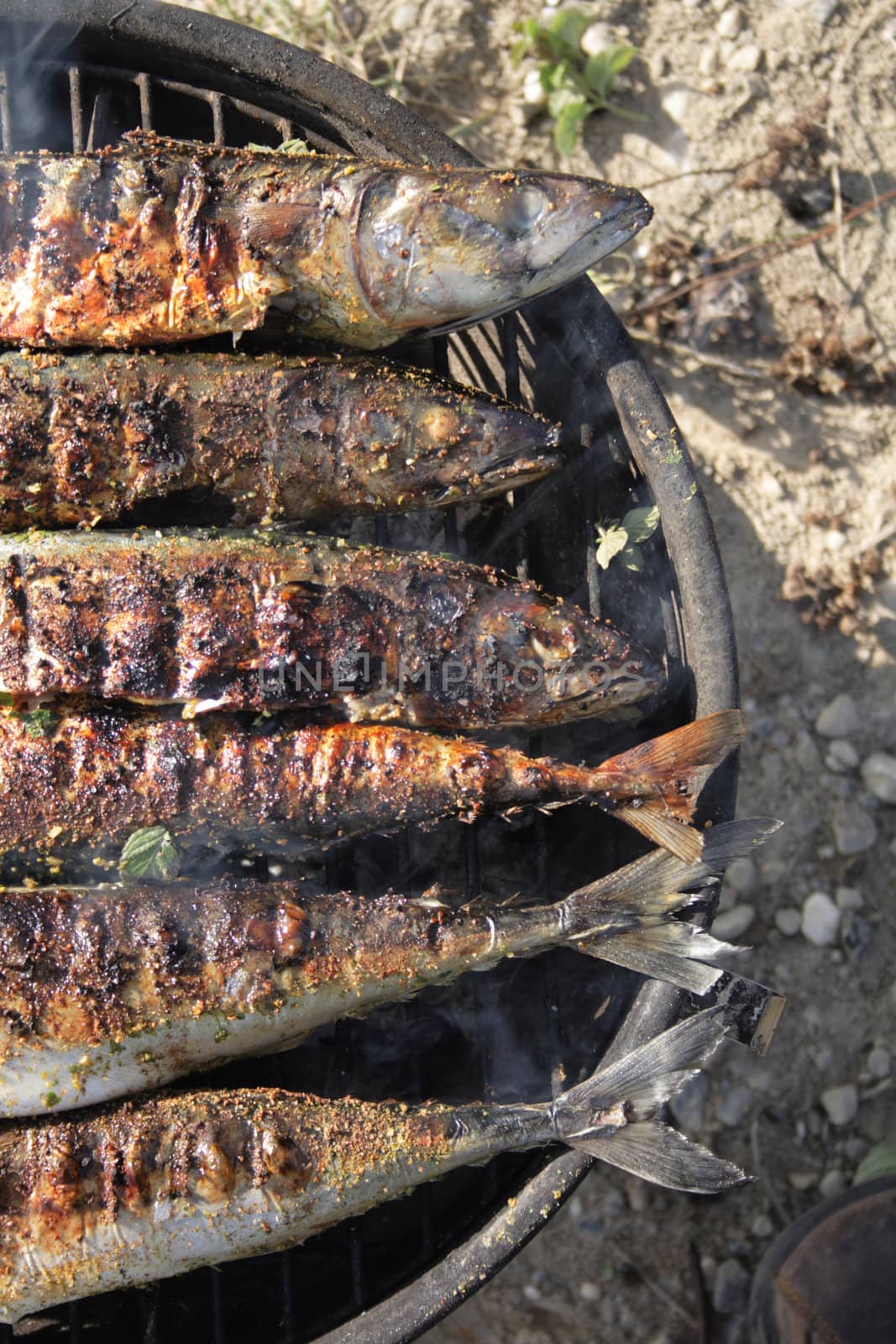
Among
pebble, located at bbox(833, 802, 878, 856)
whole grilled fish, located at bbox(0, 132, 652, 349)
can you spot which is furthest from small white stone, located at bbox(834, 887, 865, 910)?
whole grilled fish, located at bbox(0, 132, 652, 349)

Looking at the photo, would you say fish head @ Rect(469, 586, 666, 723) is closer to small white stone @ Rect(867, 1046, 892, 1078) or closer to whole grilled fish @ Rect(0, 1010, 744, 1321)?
whole grilled fish @ Rect(0, 1010, 744, 1321)

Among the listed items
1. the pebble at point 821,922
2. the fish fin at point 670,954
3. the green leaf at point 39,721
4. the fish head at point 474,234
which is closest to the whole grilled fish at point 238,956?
the fish fin at point 670,954

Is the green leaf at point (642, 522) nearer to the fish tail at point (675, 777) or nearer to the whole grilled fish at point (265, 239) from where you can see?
the fish tail at point (675, 777)

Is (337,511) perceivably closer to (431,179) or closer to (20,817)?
(431,179)

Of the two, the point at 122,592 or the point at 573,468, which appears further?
the point at 573,468

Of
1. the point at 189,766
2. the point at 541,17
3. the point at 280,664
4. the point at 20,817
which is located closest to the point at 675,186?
the point at 541,17

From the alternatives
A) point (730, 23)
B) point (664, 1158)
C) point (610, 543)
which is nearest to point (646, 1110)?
point (664, 1158)

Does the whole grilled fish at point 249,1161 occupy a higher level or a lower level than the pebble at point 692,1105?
higher
